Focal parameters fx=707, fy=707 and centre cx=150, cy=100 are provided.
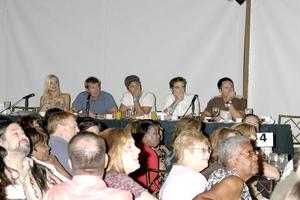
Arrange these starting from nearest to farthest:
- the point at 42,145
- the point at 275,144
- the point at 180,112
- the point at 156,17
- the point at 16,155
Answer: the point at 16,155 → the point at 42,145 → the point at 275,144 → the point at 180,112 → the point at 156,17

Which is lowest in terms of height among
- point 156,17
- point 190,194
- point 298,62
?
point 190,194

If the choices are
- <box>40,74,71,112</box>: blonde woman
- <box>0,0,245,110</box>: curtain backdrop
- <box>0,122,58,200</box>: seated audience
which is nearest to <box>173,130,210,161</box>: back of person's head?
<box>0,122,58,200</box>: seated audience

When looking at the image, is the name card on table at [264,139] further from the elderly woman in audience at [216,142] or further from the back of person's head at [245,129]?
the elderly woman in audience at [216,142]

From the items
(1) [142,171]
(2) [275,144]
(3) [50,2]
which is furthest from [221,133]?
(3) [50,2]

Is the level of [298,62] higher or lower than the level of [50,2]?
lower

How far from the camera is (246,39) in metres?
10.2

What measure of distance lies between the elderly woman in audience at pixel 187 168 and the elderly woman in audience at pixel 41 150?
0.87 m

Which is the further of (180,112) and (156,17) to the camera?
(156,17)

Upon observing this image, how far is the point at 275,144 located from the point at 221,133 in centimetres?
339

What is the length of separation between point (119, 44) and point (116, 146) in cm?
700

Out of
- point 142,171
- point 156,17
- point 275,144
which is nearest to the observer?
point 142,171

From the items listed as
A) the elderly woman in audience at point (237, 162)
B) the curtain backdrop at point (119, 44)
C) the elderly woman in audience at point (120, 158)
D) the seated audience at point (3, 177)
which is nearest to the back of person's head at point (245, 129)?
the elderly woman in audience at point (237, 162)

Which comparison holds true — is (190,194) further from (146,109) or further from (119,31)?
(119,31)

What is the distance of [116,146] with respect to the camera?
161 inches
